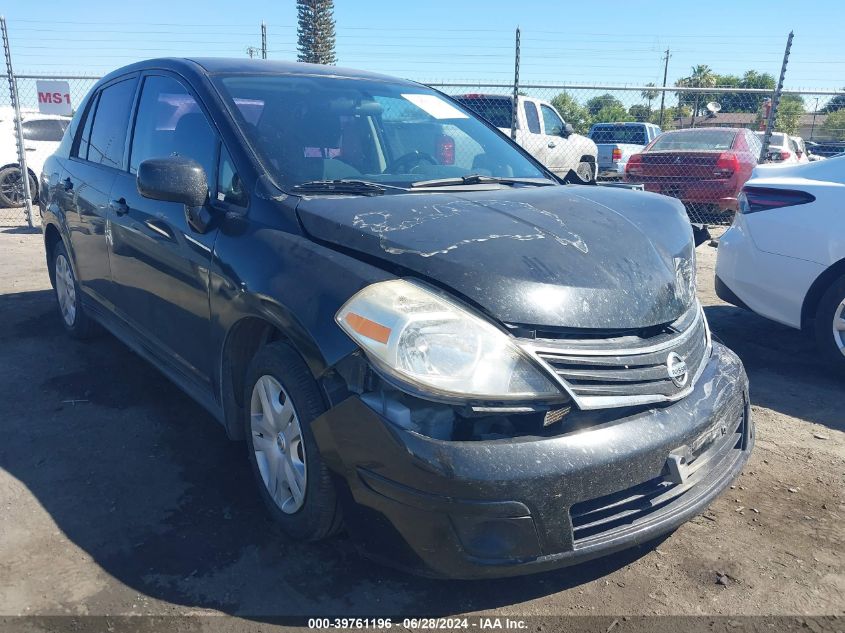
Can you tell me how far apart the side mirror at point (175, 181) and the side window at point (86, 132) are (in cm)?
204

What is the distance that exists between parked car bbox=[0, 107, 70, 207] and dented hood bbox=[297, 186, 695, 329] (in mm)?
10832

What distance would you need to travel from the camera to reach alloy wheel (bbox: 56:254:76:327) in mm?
4910

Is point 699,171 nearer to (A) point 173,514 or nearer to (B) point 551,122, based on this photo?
(B) point 551,122

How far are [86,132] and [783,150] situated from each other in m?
13.0

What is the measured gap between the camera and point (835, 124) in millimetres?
18688

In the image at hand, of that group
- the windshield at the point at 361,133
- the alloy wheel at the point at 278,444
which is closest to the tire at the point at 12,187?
the windshield at the point at 361,133

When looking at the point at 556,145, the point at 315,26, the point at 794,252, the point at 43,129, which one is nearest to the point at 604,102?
the point at 315,26

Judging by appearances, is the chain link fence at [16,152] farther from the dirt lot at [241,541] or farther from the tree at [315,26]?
the tree at [315,26]

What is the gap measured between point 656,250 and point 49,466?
2.83 meters

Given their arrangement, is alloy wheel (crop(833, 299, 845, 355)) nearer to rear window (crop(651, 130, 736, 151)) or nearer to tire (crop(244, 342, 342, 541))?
tire (crop(244, 342, 342, 541))

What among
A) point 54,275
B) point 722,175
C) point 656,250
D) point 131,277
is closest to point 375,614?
point 656,250

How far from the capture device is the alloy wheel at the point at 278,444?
8.21 feet

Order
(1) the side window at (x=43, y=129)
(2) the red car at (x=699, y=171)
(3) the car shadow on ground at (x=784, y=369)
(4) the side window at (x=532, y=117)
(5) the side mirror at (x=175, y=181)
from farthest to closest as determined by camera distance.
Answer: (4) the side window at (x=532, y=117) < (1) the side window at (x=43, y=129) < (2) the red car at (x=699, y=171) < (3) the car shadow on ground at (x=784, y=369) < (5) the side mirror at (x=175, y=181)

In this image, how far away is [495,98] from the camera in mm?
11219
